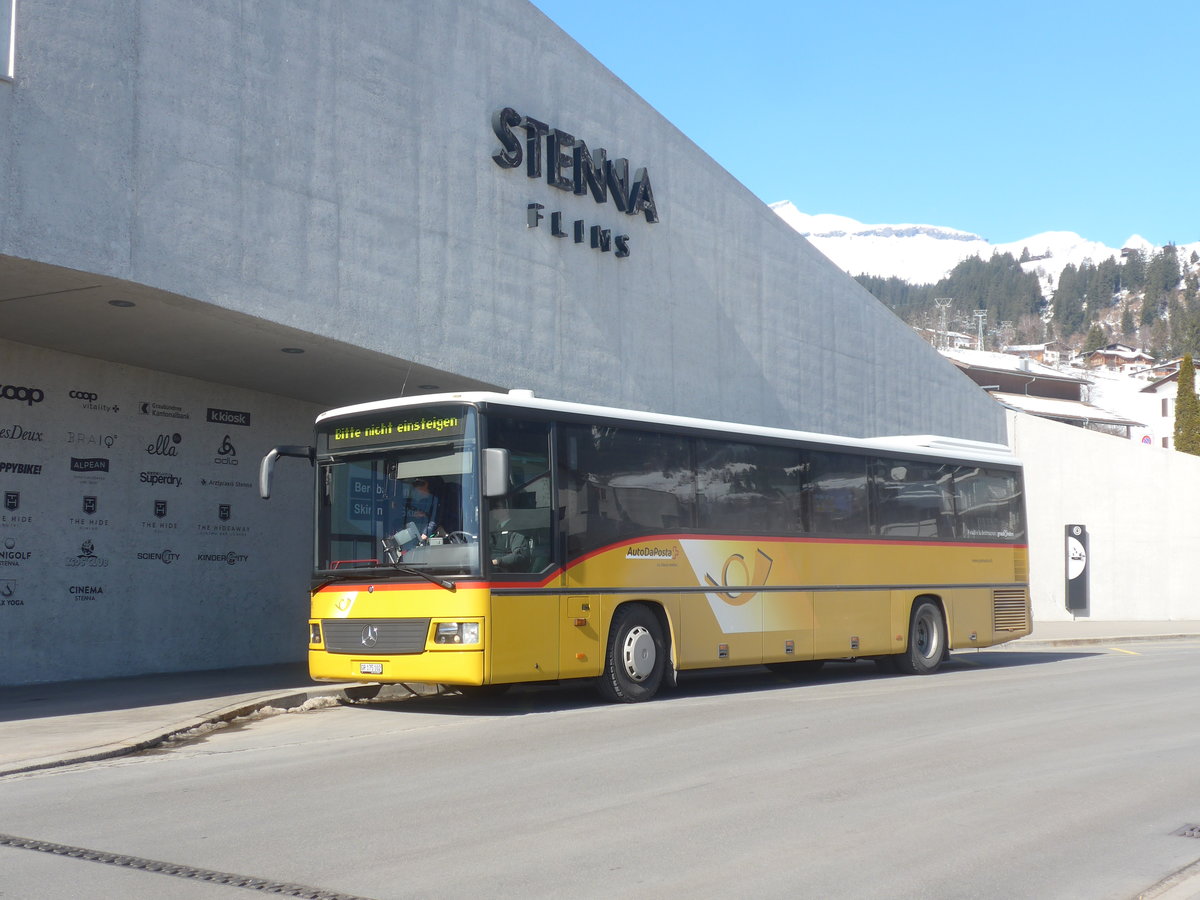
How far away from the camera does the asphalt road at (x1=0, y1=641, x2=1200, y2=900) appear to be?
5.96 metres

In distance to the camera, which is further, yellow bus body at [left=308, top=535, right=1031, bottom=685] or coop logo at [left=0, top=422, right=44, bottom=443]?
coop logo at [left=0, top=422, right=44, bottom=443]

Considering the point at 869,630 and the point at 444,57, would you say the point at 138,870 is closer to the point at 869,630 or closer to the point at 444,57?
the point at 869,630

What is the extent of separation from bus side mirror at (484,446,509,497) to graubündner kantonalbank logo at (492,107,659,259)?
7.53 m

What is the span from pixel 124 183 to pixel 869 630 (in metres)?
10.7

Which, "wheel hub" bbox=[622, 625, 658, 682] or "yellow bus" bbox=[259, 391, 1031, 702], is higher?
"yellow bus" bbox=[259, 391, 1031, 702]

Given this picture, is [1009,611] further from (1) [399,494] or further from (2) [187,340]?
(2) [187,340]

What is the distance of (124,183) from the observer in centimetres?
1213

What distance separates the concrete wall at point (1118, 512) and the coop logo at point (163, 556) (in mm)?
26184

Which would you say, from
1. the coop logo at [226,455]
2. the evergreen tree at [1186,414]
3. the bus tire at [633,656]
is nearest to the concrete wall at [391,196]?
the coop logo at [226,455]

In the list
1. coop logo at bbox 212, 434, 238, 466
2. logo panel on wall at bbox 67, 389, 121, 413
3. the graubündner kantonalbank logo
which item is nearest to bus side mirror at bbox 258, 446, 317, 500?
logo panel on wall at bbox 67, 389, 121, 413

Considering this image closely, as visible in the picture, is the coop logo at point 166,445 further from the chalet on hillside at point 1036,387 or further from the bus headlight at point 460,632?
the chalet on hillside at point 1036,387

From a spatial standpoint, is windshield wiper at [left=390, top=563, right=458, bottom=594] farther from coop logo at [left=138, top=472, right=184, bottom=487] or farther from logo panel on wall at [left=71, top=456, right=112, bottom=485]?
coop logo at [left=138, top=472, right=184, bottom=487]

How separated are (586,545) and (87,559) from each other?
23.4 feet

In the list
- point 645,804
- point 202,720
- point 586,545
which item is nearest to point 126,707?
point 202,720
